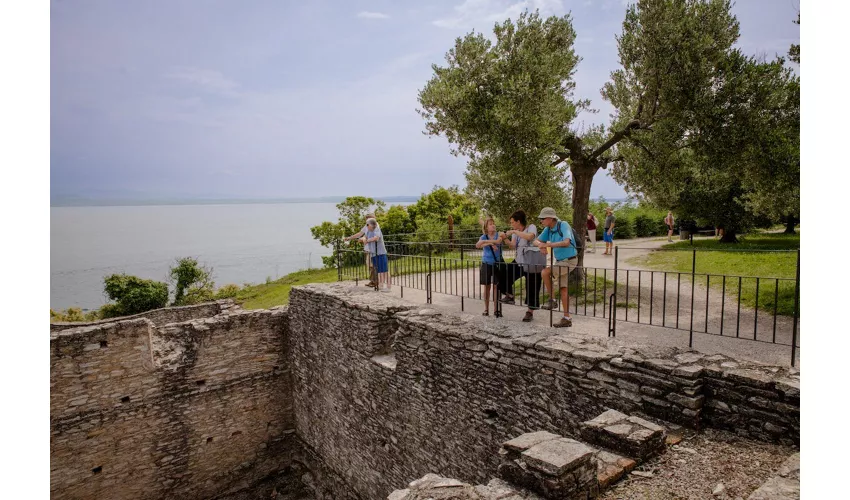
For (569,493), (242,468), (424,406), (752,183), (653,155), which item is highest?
(653,155)

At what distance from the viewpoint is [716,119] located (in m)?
8.85

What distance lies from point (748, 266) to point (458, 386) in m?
8.84

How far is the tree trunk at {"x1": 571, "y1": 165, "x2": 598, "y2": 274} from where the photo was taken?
1202 cm

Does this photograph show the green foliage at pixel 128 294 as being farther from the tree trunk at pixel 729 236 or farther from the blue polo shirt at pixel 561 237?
the tree trunk at pixel 729 236

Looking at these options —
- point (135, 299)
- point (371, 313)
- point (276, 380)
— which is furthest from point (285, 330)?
point (135, 299)

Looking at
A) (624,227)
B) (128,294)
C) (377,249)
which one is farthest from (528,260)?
(624,227)

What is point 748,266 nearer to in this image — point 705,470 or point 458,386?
point 458,386

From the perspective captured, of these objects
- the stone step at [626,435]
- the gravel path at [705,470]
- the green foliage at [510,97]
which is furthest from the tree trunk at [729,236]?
the stone step at [626,435]

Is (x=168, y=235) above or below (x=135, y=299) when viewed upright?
above

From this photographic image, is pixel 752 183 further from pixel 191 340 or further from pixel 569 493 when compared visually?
pixel 191 340

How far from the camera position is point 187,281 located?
2062 cm

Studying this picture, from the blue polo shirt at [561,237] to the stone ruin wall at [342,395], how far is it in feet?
4.23

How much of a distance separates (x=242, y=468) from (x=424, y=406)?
6640 mm

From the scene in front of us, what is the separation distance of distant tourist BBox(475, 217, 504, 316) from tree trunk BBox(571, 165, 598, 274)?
148 inches
